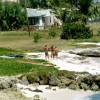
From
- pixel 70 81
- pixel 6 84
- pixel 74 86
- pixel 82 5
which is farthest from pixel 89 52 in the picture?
pixel 82 5

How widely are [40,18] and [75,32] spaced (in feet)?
86.3

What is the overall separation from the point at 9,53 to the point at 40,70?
41.4 feet

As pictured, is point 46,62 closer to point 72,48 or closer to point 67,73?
point 67,73

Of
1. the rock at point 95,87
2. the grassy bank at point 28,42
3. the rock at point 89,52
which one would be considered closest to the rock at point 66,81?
the rock at point 95,87

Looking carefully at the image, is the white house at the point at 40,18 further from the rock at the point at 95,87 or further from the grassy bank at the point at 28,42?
the rock at the point at 95,87

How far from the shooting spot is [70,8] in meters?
83.8

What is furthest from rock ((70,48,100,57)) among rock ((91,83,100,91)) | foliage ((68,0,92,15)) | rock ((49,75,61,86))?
foliage ((68,0,92,15))

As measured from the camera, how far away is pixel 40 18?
313ft

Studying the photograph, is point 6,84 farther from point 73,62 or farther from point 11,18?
point 11,18

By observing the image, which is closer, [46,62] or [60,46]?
[46,62]

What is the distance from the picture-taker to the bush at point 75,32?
69.1 meters

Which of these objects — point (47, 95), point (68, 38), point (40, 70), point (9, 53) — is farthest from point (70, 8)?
point (47, 95)

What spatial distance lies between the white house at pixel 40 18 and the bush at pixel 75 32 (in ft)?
73.2

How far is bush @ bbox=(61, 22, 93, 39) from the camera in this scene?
69.1 meters
